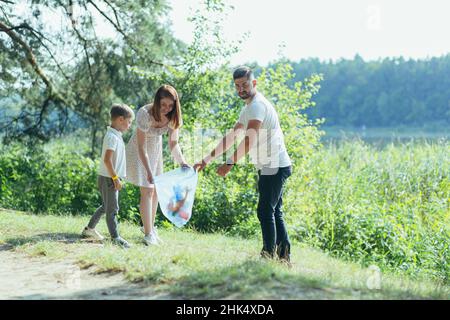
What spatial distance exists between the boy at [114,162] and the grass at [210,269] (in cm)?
34

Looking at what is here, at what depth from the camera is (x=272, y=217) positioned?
5.87 metres

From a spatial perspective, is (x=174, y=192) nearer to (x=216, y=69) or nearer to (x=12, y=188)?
(x=216, y=69)

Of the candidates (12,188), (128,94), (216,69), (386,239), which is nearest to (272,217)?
(386,239)

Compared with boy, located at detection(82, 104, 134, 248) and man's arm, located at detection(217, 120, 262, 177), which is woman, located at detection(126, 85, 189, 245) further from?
man's arm, located at detection(217, 120, 262, 177)

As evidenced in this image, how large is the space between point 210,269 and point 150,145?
2008mm

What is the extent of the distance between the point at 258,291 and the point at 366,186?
318 inches

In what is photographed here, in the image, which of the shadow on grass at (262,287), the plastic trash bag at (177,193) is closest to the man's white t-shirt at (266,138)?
the plastic trash bag at (177,193)

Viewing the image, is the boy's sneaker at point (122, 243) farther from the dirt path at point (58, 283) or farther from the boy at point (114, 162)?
the dirt path at point (58, 283)

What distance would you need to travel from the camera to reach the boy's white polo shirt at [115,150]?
257 inches

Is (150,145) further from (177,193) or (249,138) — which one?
(249,138)

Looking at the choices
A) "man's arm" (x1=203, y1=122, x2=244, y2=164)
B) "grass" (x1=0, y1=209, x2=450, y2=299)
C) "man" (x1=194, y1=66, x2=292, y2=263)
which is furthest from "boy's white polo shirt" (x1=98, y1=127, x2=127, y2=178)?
"man" (x1=194, y1=66, x2=292, y2=263)

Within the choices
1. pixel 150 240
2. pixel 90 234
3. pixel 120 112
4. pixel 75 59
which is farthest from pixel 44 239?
pixel 75 59

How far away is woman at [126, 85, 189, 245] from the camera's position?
256 inches

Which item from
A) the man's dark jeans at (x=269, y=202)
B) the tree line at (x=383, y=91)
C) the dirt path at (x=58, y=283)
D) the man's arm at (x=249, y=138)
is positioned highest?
the tree line at (x=383, y=91)
